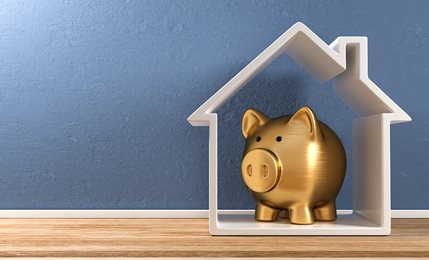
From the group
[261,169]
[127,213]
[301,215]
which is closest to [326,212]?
[301,215]

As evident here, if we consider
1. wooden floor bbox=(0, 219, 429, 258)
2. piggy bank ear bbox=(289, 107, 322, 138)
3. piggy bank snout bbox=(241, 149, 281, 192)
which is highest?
piggy bank ear bbox=(289, 107, 322, 138)

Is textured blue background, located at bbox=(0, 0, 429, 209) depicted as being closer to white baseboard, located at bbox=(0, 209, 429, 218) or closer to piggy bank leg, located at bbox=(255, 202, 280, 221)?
white baseboard, located at bbox=(0, 209, 429, 218)

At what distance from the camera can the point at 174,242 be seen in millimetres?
833

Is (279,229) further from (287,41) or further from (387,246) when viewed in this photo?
(287,41)

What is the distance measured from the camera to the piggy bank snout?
3.01ft

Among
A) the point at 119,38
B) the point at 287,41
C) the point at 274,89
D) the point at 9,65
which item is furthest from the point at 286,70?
the point at 9,65

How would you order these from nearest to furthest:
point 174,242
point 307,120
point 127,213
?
point 174,242 < point 307,120 < point 127,213

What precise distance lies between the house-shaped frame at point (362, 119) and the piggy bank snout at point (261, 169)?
74 mm

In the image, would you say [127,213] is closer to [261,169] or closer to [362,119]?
[261,169]

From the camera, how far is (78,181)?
116cm

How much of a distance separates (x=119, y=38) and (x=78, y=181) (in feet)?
1.11

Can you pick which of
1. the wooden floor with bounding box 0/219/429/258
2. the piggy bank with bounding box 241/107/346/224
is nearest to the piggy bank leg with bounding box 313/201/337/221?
the piggy bank with bounding box 241/107/346/224

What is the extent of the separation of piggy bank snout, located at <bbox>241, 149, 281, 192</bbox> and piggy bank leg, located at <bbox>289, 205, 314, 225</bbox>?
68mm

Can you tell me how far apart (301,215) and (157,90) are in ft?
1.45
